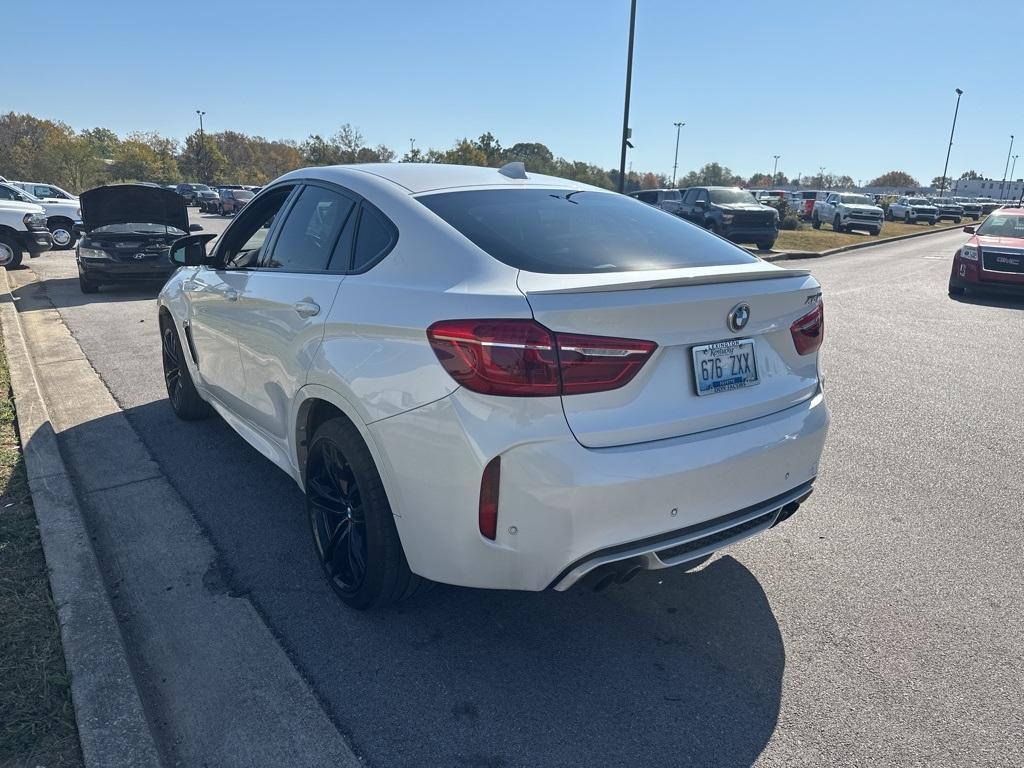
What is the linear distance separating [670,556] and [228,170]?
287 feet

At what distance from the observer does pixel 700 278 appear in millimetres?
2586

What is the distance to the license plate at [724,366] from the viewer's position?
253 centimetres

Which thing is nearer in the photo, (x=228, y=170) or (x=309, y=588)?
(x=309, y=588)

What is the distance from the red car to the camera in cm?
1212

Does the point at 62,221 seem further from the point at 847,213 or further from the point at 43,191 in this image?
the point at 847,213

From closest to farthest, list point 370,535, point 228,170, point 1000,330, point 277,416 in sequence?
1. point 370,535
2. point 277,416
3. point 1000,330
4. point 228,170

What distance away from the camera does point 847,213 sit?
33.1m

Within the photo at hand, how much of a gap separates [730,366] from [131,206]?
1258 centimetres

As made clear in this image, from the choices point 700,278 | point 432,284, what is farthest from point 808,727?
point 432,284

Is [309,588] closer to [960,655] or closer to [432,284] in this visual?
[432,284]

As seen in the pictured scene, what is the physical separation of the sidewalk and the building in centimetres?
16228

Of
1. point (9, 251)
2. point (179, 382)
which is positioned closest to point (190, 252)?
point (179, 382)

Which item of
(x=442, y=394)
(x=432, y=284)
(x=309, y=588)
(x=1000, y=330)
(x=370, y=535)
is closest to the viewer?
(x=442, y=394)

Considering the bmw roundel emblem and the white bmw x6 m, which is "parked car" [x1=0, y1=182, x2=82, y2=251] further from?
the bmw roundel emblem
